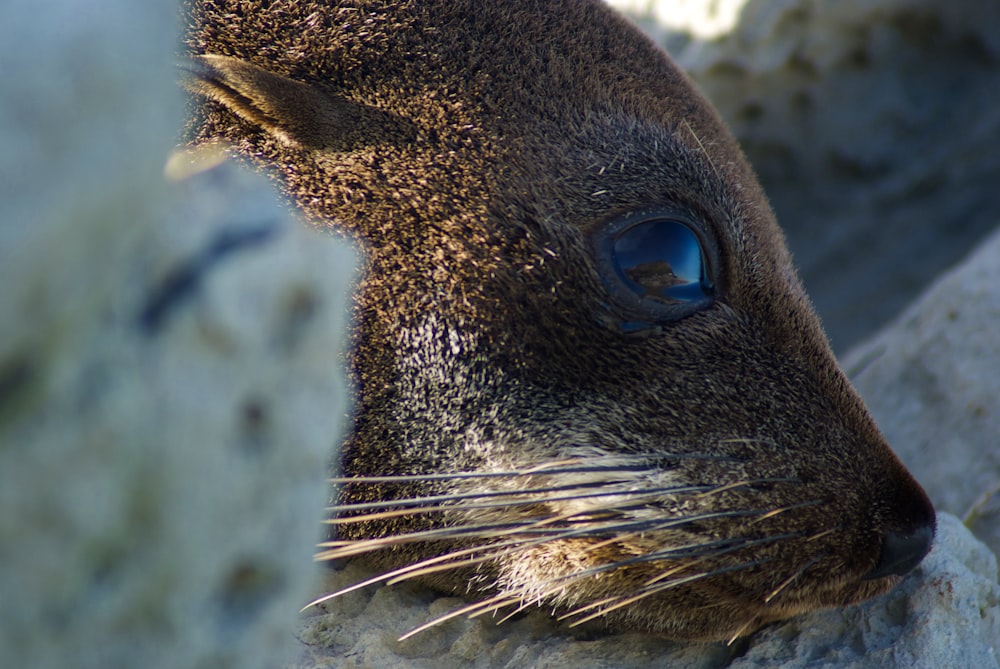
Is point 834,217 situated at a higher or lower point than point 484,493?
higher

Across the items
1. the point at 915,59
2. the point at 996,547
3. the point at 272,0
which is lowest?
the point at 996,547

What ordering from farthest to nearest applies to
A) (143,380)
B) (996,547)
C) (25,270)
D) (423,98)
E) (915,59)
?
(915,59), (996,547), (423,98), (143,380), (25,270)

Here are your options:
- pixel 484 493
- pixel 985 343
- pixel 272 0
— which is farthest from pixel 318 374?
pixel 985 343

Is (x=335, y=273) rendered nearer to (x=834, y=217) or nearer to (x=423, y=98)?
(x=423, y=98)

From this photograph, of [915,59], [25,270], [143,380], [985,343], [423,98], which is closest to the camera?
[25,270]

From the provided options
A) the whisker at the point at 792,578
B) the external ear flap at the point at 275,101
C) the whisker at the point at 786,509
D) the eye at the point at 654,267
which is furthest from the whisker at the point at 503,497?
the external ear flap at the point at 275,101

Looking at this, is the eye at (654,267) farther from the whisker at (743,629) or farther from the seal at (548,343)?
the whisker at (743,629)

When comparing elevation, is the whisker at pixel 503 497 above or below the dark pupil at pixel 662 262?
below

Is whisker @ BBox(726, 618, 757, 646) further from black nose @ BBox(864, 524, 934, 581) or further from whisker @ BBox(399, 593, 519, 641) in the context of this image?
whisker @ BBox(399, 593, 519, 641)
